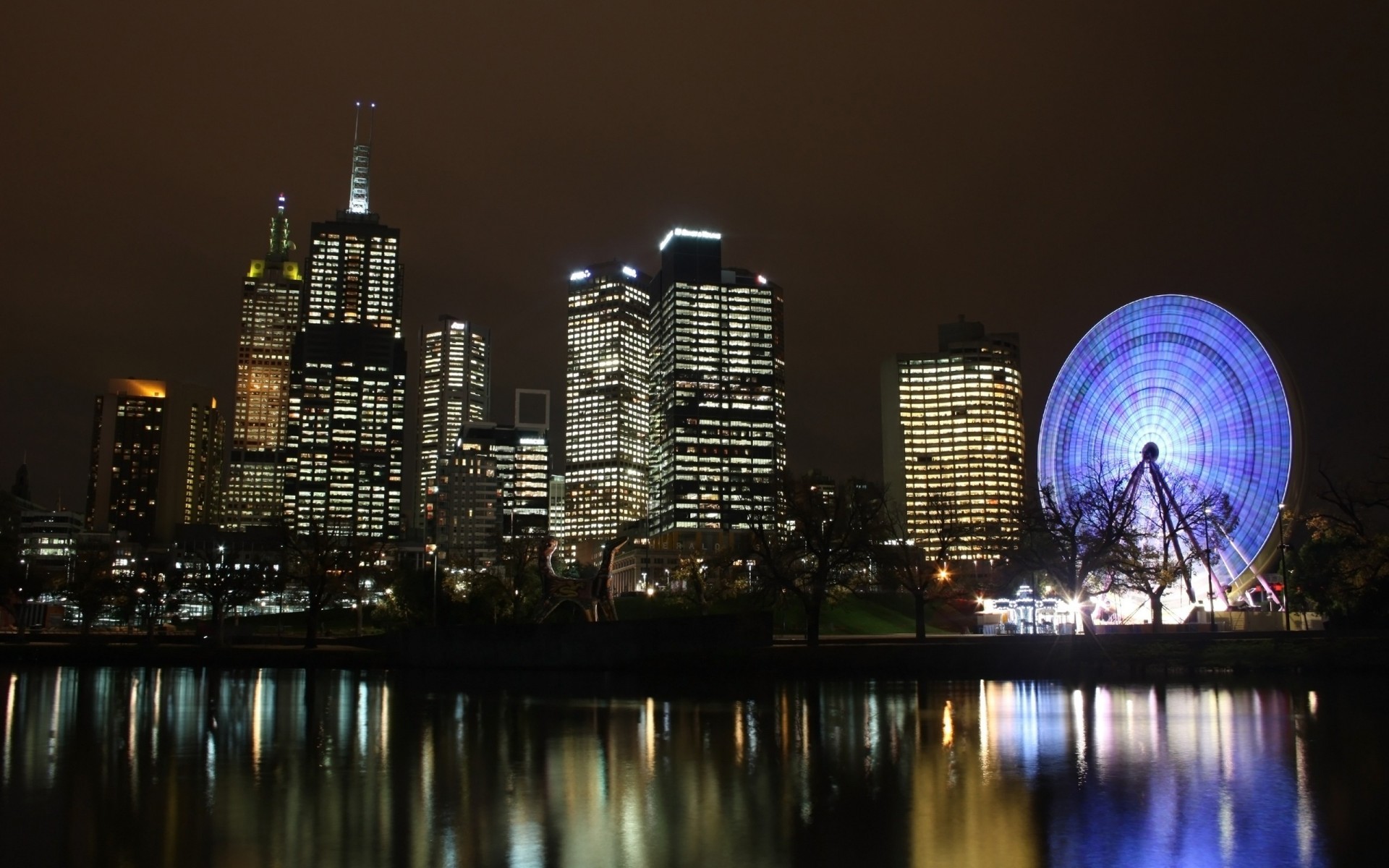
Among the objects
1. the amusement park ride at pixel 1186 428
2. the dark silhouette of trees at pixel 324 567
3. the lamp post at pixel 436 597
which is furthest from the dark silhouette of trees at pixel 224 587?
the amusement park ride at pixel 1186 428

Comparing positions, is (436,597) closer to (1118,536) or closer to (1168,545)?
(1118,536)

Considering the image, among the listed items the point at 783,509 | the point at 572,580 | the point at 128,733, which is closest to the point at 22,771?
the point at 128,733

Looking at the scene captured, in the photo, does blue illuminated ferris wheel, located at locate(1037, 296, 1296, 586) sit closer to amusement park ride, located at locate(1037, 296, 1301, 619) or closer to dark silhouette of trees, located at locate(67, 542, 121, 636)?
amusement park ride, located at locate(1037, 296, 1301, 619)

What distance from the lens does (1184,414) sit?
7900cm

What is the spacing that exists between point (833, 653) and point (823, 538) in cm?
1278

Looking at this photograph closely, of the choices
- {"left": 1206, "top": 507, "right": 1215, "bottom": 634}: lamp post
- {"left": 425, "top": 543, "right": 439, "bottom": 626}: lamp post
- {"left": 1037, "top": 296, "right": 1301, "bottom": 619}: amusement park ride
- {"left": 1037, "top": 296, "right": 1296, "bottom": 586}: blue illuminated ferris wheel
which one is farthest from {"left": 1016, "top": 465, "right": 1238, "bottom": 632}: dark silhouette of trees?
{"left": 425, "top": 543, "right": 439, "bottom": 626}: lamp post

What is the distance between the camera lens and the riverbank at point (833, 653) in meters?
47.9

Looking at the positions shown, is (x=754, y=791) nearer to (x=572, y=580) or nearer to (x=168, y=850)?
(x=168, y=850)

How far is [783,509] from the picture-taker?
70.3 metres

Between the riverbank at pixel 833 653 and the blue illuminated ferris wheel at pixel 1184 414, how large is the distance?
21.1 metres

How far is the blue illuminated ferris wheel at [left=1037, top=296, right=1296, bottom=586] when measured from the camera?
70.9 m

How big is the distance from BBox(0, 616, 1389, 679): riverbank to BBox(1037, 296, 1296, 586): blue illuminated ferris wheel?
2111 cm

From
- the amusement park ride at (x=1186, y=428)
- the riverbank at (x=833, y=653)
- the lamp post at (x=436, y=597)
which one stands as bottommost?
the riverbank at (x=833, y=653)

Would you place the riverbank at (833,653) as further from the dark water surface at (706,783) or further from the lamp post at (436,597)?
the lamp post at (436,597)
